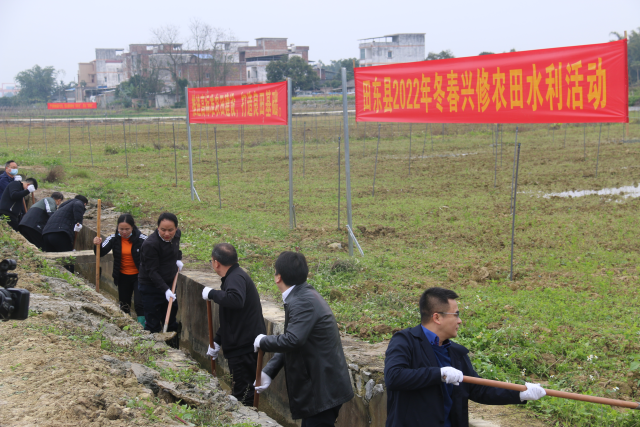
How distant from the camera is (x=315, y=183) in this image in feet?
50.9

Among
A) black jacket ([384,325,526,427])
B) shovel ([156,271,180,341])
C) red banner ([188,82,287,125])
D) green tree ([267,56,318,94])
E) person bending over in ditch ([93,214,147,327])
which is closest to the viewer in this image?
black jacket ([384,325,526,427])

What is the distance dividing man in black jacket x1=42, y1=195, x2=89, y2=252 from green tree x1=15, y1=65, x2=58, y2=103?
317 feet

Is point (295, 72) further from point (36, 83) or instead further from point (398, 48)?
point (36, 83)

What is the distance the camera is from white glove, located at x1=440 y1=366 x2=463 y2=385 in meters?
2.49

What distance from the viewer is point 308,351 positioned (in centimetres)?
317

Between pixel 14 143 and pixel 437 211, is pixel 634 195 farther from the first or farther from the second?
pixel 14 143

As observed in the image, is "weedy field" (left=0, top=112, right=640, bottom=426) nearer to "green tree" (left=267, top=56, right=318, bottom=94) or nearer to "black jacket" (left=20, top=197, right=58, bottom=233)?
"black jacket" (left=20, top=197, right=58, bottom=233)

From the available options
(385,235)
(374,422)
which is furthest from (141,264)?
(385,235)

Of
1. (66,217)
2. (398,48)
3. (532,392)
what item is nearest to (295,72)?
(398,48)

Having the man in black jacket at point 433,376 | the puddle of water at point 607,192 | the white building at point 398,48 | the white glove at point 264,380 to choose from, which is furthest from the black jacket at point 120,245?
the white building at point 398,48

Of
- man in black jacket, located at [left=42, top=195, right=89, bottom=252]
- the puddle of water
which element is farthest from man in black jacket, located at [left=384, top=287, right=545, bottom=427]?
the puddle of water

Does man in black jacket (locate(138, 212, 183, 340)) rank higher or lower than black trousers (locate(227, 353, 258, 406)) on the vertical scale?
higher

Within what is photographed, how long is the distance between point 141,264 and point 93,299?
1225 millimetres

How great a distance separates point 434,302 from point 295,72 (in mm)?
60321
